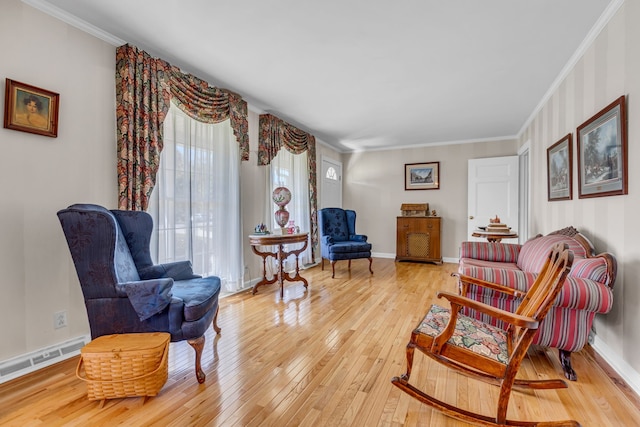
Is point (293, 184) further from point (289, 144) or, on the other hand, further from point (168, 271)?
point (168, 271)

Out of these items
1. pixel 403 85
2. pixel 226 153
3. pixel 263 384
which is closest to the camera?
pixel 263 384

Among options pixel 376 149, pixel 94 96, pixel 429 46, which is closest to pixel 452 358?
pixel 429 46

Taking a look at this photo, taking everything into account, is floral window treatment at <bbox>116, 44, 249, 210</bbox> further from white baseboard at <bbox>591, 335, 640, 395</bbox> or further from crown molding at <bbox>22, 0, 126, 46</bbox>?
white baseboard at <bbox>591, 335, 640, 395</bbox>

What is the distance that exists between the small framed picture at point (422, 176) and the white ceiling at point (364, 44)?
2015mm

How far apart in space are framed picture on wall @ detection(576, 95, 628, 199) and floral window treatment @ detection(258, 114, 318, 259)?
3295 mm

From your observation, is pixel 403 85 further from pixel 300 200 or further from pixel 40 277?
pixel 40 277

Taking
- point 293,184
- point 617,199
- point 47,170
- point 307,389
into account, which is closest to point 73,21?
point 47,170

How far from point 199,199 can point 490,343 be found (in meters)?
2.82

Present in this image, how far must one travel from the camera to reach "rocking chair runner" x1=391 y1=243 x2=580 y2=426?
4.28 feet

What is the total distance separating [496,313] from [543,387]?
2.40ft

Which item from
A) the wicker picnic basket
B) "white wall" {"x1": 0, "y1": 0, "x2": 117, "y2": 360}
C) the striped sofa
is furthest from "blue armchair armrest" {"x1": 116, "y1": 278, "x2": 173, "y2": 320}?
the striped sofa

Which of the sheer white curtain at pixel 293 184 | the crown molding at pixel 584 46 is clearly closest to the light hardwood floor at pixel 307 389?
the sheer white curtain at pixel 293 184

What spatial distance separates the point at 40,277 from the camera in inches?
76.5

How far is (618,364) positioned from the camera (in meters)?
1.85
